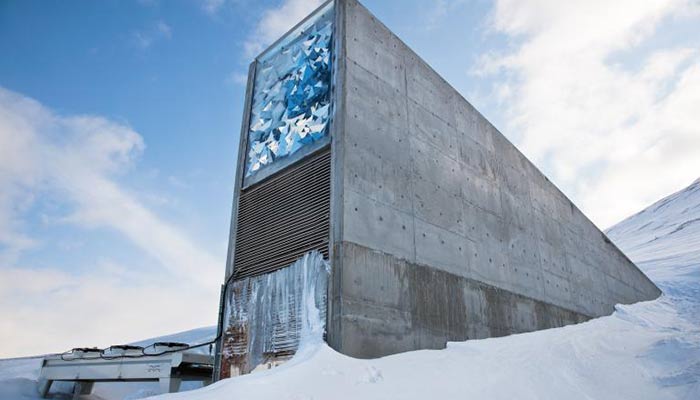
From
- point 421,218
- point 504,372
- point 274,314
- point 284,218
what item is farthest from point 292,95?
point 504,372

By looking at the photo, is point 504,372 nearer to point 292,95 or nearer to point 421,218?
point 421,218

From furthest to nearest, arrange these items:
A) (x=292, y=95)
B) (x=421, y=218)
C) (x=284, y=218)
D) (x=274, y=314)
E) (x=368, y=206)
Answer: (x=292, y=95) → (x=421, y=218) → (x=284, y=218) → (x=368, y=206) → (x=274, y=314)

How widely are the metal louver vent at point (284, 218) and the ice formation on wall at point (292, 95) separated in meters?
0.55

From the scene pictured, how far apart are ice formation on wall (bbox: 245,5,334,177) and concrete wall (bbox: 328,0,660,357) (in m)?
0.52

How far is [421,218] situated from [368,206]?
151 centimetres

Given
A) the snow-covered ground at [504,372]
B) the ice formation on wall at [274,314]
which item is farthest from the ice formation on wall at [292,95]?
the snow-covered ground at [504,372]

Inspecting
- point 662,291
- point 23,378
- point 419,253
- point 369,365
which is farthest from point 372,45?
point 662,291

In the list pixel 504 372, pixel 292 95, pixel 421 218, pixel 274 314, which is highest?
pixel 292 95

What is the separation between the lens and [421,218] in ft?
28.7

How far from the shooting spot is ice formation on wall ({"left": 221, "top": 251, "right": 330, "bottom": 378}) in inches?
274

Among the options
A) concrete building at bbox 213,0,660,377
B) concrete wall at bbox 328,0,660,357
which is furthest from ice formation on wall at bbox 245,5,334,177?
concrete wall at bbox 328,0,660,357

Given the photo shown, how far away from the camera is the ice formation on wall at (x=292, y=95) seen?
8672mm

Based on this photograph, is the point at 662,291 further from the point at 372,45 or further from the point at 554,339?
the point at 372,45

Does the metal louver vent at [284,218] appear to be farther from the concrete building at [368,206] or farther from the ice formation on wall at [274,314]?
the ice formation on wall at [274,314]
